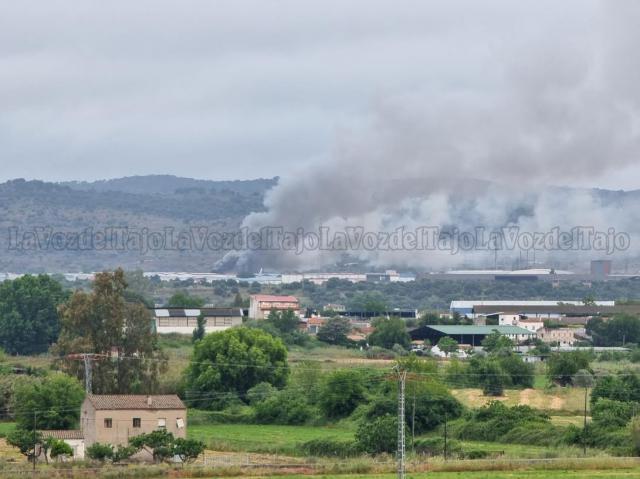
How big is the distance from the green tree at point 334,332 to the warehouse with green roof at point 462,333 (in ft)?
15.8

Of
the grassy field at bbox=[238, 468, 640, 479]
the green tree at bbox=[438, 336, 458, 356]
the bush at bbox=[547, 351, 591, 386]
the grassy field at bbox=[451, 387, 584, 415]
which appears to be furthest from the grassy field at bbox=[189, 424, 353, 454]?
the green tree at bbox=[438, 336, 458, 356]

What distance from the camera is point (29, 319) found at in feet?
354

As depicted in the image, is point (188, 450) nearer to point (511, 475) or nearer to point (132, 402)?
point (132, 402)

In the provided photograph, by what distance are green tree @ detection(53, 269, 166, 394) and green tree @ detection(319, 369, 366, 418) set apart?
861cm

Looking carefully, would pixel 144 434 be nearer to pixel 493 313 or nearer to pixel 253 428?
pixel 253 428

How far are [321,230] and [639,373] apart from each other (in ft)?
343

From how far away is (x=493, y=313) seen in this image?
135 m

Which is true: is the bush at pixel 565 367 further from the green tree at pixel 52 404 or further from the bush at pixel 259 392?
the green tree at pixel 52 404

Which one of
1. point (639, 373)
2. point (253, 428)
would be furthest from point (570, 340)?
point (253, 428)

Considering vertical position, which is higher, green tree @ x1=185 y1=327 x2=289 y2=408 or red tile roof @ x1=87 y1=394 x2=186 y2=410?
green tree @ x1=185 y1=327 x2=289 y2=408

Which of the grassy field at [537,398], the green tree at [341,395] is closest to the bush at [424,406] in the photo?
the green tree at [341,395]

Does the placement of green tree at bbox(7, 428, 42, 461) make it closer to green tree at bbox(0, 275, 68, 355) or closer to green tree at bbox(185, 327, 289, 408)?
green tree at bbox(185, 327, 289, 408)

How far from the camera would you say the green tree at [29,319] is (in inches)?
4200

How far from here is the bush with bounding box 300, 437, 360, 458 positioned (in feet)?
182
